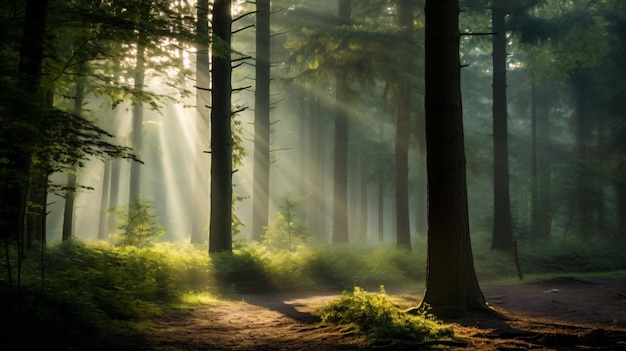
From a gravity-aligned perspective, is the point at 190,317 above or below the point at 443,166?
below

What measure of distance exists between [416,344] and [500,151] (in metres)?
19.0

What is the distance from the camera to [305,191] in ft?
115

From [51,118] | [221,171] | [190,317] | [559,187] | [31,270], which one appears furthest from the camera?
[559,187]

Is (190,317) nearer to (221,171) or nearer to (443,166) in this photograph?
(443,166)

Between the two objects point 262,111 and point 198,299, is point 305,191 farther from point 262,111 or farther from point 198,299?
point 198,299

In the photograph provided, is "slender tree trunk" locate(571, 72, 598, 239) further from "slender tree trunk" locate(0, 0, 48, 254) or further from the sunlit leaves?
"slender tree trunk" locate(0, 0, 48, 254)

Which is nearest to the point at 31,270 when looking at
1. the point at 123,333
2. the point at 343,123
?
the point at 123,333

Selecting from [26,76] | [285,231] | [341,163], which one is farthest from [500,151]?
[26,76]

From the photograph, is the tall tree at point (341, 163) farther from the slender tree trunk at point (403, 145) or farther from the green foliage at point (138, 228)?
the green foliage at point (138, 228)

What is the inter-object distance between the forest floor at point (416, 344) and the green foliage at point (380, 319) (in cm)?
22

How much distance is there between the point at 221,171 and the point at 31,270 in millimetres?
7436

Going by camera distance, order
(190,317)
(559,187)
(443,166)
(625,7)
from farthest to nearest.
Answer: (559,187)
(625,7)
(190,317)
(443,166)

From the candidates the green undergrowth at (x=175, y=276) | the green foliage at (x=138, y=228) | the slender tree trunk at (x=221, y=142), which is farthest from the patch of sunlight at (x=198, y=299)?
the green foliage at (x=138, y=228)

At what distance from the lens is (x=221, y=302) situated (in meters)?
11.2
